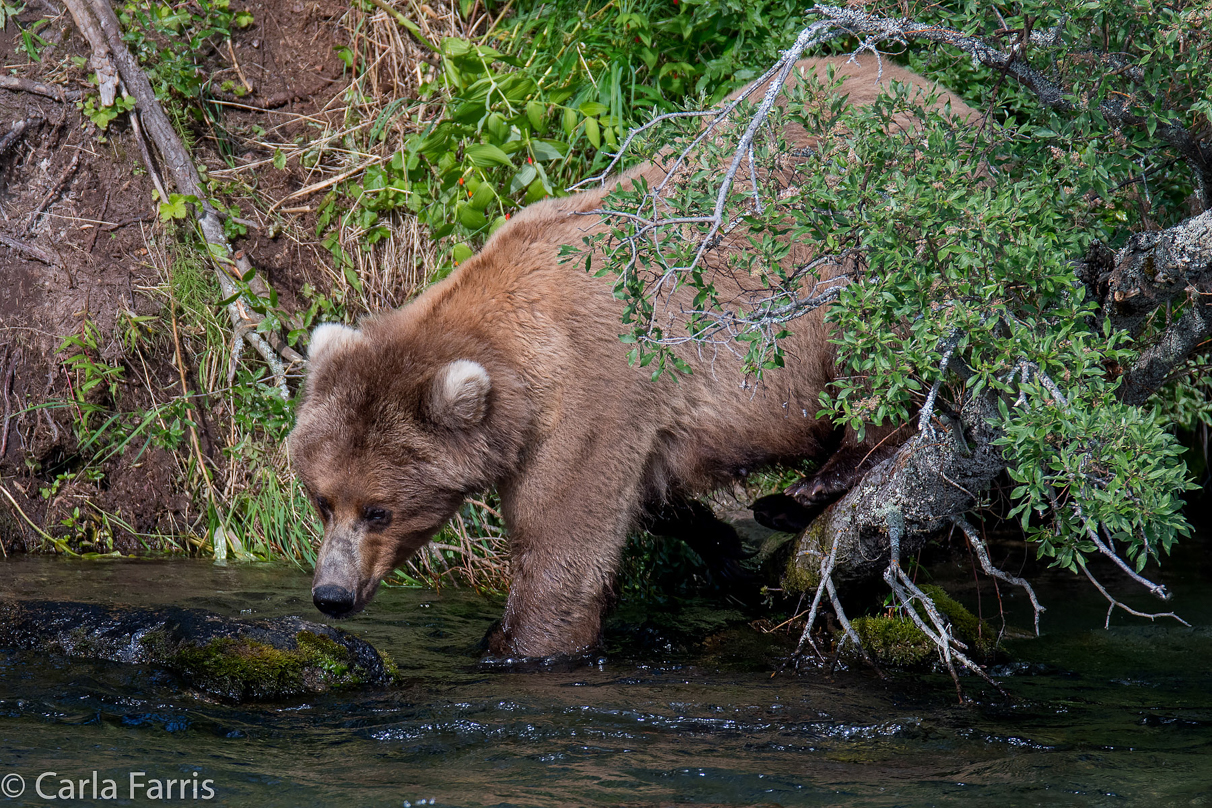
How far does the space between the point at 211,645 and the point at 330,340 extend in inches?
57.2

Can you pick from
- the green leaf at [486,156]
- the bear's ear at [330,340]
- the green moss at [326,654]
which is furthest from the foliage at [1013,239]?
the green leaf at [486,156]

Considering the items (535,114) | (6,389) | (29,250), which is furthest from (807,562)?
(29,250)

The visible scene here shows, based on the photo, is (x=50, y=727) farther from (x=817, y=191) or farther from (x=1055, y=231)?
(x=1055, y=231)

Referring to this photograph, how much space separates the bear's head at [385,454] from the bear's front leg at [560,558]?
307 millimetres

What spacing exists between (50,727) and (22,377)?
3840 mm

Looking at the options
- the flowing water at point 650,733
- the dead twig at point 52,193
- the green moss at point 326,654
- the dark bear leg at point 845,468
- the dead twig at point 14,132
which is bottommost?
the flowing water at point 650,733

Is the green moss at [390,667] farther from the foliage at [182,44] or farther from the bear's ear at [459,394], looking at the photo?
the foliage at [182,44]

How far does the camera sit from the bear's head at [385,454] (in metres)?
4.68

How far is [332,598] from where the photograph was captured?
462 cm

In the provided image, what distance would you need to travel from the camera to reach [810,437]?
5.56m

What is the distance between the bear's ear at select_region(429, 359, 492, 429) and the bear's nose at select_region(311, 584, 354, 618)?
0.83 metres

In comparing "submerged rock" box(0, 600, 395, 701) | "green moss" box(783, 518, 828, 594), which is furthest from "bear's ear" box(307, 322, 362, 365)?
"green moss" box(783, 518, 828, 594)

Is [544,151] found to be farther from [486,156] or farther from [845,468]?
[845,468]

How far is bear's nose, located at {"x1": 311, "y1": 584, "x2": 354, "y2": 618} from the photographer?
4621mm
